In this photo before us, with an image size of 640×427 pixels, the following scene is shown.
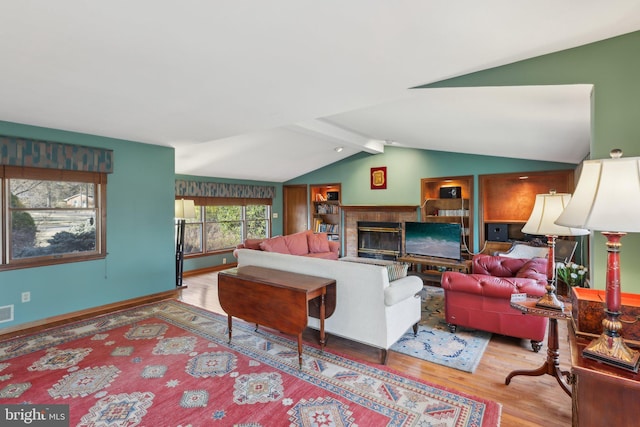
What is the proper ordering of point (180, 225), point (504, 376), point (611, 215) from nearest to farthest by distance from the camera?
point (611, 215) < point (504, 376) < point (180, 225)

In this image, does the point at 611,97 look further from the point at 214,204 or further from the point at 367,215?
the point at 214,204

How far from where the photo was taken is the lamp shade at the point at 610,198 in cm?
112

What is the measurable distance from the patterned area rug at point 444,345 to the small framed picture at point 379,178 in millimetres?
3442

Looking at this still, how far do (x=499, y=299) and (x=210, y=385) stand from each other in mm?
2578

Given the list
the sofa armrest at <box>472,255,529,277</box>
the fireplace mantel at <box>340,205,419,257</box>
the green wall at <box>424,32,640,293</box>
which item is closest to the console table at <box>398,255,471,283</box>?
the fireplace mantel at <box>340,205,419,257</box>

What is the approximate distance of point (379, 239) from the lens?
671cm

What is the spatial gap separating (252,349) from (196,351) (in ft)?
1.63

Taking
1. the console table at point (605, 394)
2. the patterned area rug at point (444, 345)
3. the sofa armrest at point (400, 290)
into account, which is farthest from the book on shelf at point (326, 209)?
the console table at point (605, 394)

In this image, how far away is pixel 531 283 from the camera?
2.72 metres

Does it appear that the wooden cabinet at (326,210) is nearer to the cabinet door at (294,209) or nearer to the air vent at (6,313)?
the cabinet door at (294,209)

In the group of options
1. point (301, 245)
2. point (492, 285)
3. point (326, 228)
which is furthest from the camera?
point (326, 228)

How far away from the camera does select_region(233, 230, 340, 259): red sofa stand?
5.27 meters

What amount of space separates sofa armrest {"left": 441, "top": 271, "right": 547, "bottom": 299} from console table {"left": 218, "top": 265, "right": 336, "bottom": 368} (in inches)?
48.3

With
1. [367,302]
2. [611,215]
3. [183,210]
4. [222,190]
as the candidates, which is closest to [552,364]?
[367,302]
